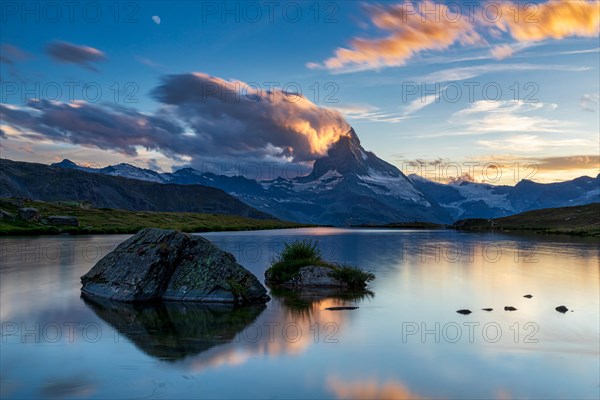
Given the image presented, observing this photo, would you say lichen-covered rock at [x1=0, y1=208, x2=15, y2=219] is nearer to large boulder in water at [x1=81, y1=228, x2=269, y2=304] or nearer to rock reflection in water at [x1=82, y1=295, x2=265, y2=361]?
large boulder in water at [x1=81, y1=228, x2=269, y2=304]

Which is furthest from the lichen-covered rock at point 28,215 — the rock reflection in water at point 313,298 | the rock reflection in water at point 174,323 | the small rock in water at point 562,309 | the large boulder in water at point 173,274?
the small rock in water at point 562,309

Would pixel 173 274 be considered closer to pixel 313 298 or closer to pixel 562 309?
pixel 313 298

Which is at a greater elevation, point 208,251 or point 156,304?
point 208,251

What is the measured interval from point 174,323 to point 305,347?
26.0 ft

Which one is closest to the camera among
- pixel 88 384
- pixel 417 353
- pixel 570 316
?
pixel 88 384

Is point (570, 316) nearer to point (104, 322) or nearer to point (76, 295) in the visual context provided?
point (104, 322)

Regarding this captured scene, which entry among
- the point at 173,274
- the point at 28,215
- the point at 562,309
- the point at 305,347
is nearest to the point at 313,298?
the point at 173,274

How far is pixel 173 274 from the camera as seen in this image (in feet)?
111

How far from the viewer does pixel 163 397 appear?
1525cm

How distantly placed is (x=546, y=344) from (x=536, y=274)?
3194 centimetres

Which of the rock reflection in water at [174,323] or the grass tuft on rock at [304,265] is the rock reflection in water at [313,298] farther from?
the rock reflection in water at [174,323]

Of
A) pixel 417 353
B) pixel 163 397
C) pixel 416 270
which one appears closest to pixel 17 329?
pixel 163 397

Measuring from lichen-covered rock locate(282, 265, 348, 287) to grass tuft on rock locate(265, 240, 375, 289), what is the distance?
304 millimetres

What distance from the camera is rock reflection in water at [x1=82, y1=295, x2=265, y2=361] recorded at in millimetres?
21078
